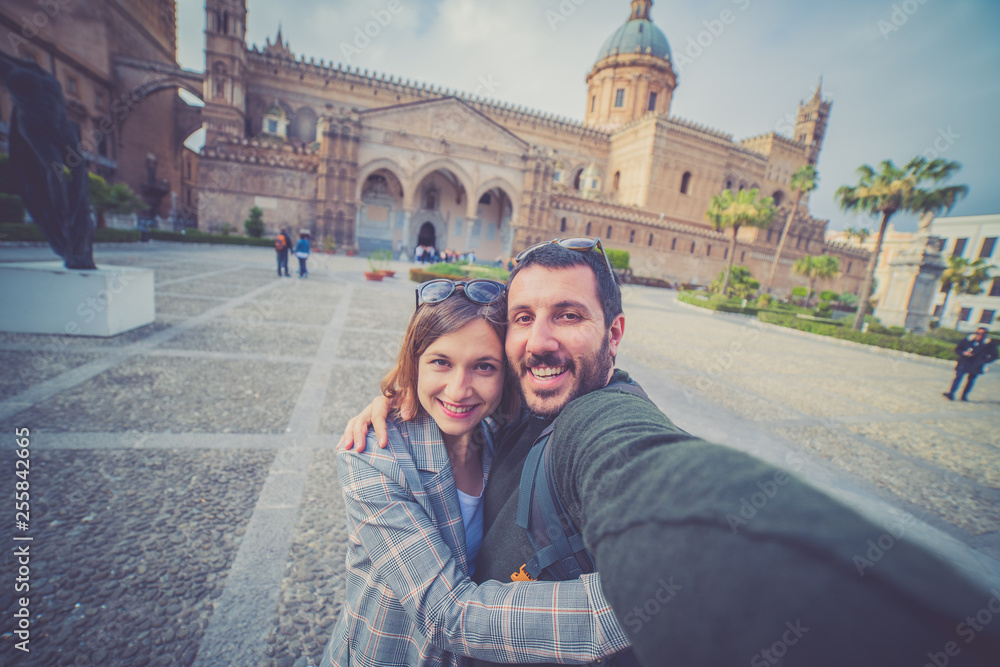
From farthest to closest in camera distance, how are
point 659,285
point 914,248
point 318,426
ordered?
point 659,285
point 914,248
point 318,426

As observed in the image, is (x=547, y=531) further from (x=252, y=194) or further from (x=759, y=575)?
(x=252, y=194)

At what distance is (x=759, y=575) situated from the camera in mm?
380

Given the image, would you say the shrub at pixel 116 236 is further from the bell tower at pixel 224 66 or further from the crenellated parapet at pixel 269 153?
the bell tower at pixel 224 66

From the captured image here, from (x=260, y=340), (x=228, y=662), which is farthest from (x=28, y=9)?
(x=228, y=662)

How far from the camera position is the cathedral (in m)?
26.0

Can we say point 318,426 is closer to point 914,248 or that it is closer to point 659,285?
point 914,248

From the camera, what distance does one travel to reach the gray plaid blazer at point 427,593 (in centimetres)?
82

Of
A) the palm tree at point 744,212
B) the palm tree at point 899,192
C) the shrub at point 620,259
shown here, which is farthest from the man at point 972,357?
the shrub at point 620,259

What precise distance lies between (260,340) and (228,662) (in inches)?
201

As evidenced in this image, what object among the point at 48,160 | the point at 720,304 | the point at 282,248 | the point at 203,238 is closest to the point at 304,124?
the point at 203,238

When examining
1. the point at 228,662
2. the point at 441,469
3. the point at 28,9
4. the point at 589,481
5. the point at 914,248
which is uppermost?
the point at 28,9

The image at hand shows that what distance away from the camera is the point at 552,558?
3.01 ft

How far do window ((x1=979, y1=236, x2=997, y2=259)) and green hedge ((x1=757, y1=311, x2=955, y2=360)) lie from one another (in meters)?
31.1

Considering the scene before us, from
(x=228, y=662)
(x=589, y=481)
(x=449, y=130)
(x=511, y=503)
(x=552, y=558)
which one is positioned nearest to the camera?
(x=589, y=481)
